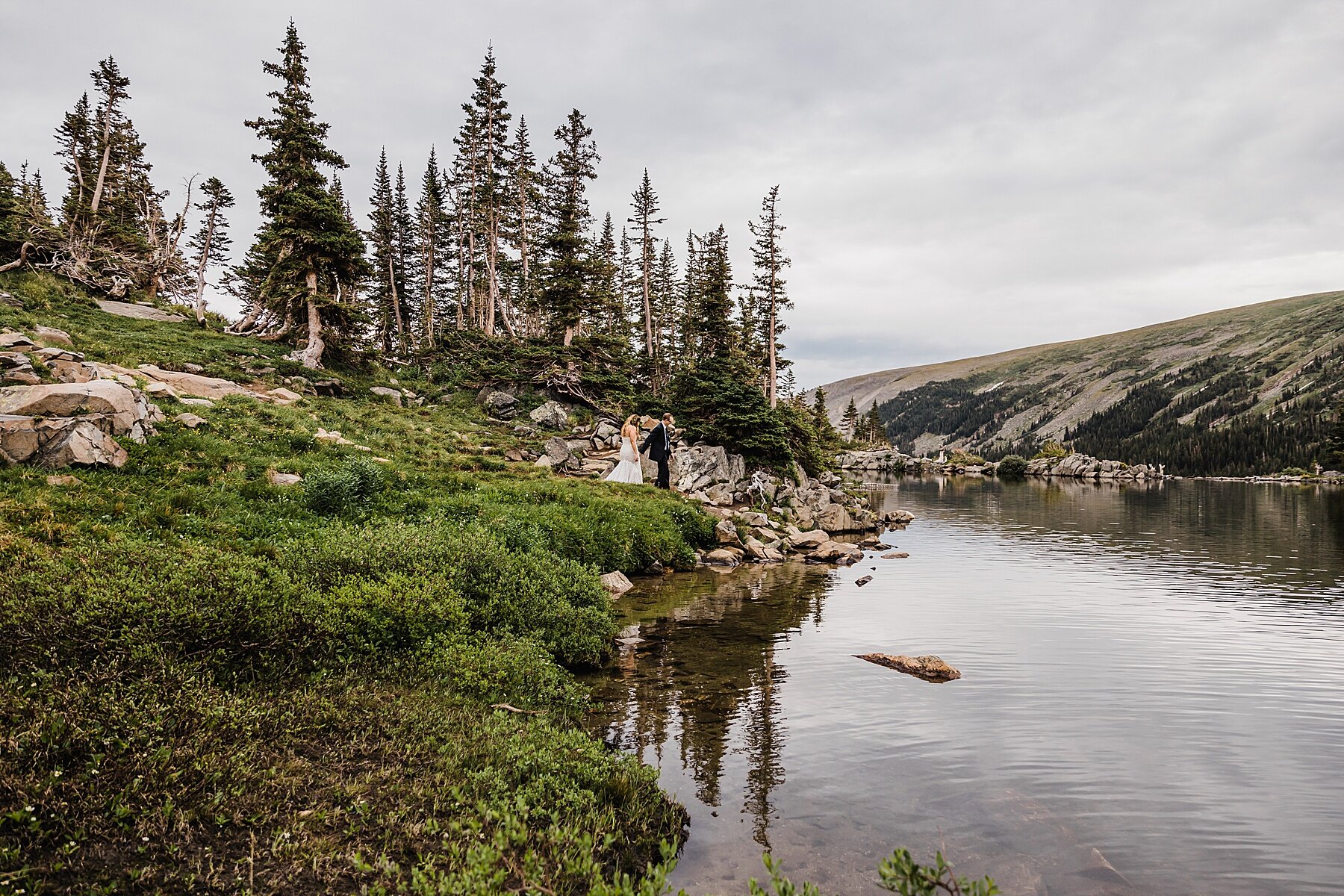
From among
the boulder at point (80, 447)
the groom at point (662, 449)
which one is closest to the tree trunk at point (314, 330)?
the groom at point (662, 449)

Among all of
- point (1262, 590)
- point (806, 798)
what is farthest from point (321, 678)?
point (1262, 590)

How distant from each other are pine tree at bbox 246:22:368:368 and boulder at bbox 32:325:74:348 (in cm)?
1087

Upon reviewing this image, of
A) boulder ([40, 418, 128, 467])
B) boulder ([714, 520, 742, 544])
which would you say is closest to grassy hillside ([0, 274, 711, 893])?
boulder ([40, 418, 128, 467])

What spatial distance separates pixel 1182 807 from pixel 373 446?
24.5 meters

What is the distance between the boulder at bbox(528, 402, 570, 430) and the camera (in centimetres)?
3694

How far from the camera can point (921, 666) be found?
493 inches

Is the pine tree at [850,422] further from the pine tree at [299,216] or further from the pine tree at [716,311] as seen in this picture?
the pine tree at [299,216]

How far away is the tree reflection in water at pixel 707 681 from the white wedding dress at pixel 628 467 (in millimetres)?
8720

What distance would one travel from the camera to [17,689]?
5527 mm

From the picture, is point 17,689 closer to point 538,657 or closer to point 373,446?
point 538,657

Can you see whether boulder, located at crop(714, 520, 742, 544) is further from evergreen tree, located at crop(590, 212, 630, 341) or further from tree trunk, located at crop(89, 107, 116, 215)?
tree trunk, located at crop(89, 107, 116, 215)

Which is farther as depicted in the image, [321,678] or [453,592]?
[453,592]

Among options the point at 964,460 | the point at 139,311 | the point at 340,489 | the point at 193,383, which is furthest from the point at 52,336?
the point at 964,460

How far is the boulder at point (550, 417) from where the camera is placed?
121 ft
